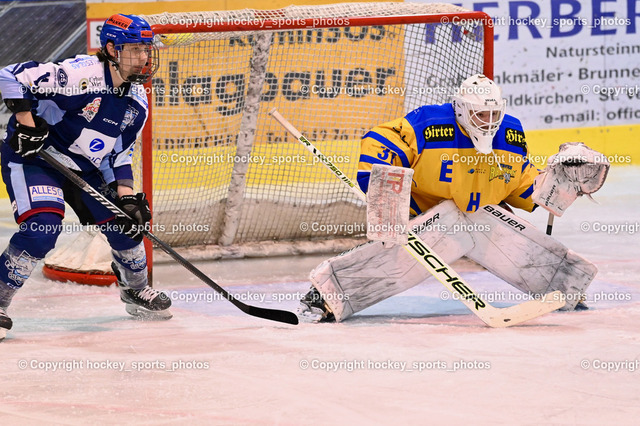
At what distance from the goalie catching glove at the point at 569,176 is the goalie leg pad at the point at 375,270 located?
1.14 feet

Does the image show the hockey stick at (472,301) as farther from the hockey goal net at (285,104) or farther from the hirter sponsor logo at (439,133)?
the hockey goal net at (285,104)

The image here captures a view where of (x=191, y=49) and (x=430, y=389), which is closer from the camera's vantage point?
(x=430, y=389)

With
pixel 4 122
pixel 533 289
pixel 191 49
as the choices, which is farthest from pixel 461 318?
pixel 4 122

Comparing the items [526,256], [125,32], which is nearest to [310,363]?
[526,256]

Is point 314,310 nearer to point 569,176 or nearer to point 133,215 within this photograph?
point 133,215

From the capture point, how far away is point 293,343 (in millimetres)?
3859

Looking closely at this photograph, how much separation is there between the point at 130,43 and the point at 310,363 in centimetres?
131

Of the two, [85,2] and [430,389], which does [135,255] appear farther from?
[85,2]

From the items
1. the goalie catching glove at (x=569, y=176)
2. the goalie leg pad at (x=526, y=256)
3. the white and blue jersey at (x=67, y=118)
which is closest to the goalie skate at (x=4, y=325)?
the white and blue jersey at (x=67, y=118)

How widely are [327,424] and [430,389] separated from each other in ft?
1.50

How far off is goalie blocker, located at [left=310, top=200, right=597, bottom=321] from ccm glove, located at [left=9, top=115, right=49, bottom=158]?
118 centimetres

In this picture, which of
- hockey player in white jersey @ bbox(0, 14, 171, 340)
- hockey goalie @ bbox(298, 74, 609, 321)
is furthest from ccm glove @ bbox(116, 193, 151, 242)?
hockey goalie @ bbox(298, 74, 609, 321)

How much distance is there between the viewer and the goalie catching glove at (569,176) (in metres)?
4.18

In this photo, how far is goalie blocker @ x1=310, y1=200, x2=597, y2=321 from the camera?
13.9 ft
